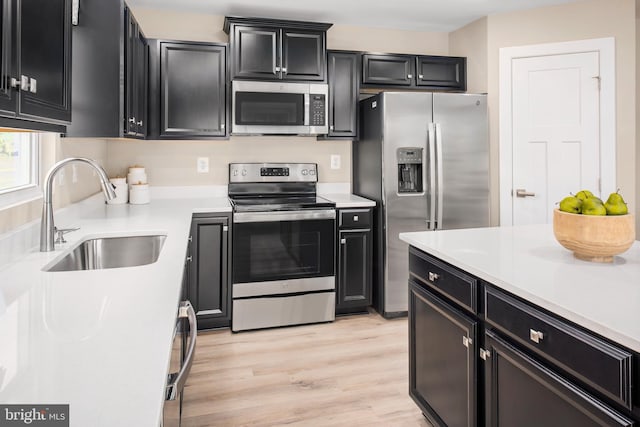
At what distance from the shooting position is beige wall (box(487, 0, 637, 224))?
3.36 meters

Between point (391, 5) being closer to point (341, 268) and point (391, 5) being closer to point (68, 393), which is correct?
point (341, 268)

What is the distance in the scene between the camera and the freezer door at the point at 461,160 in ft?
11.3

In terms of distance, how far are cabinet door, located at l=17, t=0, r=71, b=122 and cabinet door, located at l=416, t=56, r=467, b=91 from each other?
306 centimetres

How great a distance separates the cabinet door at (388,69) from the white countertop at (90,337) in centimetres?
261

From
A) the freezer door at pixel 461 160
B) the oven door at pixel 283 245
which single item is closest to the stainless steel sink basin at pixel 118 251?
the oven door at pixel 283 245

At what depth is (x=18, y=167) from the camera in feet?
6.96

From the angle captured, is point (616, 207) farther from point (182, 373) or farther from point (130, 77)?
point (130, 77)

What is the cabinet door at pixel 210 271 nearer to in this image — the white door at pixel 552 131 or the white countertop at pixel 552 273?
the white countertop at pixel 552 273

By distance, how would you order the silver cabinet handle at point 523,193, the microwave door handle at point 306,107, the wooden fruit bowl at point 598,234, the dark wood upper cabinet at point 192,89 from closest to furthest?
the wooden fruit bowl at point 598,234 → the dark wood upper cabinet at point 192,89 → the microwave door handle at point 306,107 → the silver cabinet handle at point 523,193

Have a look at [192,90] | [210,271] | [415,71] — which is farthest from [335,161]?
[210,271]

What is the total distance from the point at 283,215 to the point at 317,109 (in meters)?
0.94

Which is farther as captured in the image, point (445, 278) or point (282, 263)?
point (282, 263)

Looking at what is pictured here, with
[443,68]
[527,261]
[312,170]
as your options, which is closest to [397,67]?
[443,68]

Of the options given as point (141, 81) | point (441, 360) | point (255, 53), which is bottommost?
point (441, 360)
